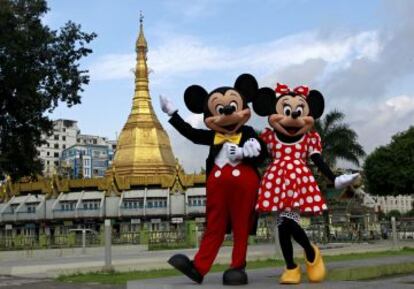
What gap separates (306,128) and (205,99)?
4.56 ft

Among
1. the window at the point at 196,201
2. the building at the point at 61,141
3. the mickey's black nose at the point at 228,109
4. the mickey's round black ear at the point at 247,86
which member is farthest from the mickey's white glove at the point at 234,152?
the building at the point at 61,141

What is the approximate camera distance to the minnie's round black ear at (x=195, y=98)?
329 inches

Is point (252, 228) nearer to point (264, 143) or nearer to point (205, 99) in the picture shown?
point (264, 143)

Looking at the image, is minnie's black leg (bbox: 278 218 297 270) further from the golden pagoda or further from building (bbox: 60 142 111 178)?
building (bbox: 60 142 111 178)

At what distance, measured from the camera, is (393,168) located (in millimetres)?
41094

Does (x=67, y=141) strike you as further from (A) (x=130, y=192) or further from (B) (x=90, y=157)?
(A) (x=130, y=192)

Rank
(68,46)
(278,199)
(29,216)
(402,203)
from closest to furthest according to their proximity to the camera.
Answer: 1. (278,199)
2. (68,46)
3. (29,216)
4. (402,203)

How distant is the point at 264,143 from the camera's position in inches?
321

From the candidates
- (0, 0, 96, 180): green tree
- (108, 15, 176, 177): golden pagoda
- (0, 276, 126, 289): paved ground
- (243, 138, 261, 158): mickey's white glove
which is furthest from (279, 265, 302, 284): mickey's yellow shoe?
(108, 15, 176, 177): golden pagoda

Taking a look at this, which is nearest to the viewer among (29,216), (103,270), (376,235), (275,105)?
(275,105)

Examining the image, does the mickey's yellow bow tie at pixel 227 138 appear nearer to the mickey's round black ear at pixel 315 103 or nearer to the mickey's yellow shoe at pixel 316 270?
the mickey's round black ear at pixel 315 103

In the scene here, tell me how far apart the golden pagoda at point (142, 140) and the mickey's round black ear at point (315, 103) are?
1972 inches

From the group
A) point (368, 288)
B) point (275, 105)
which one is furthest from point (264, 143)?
point (368, 288)

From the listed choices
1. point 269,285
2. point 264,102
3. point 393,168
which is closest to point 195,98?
point 264,102
